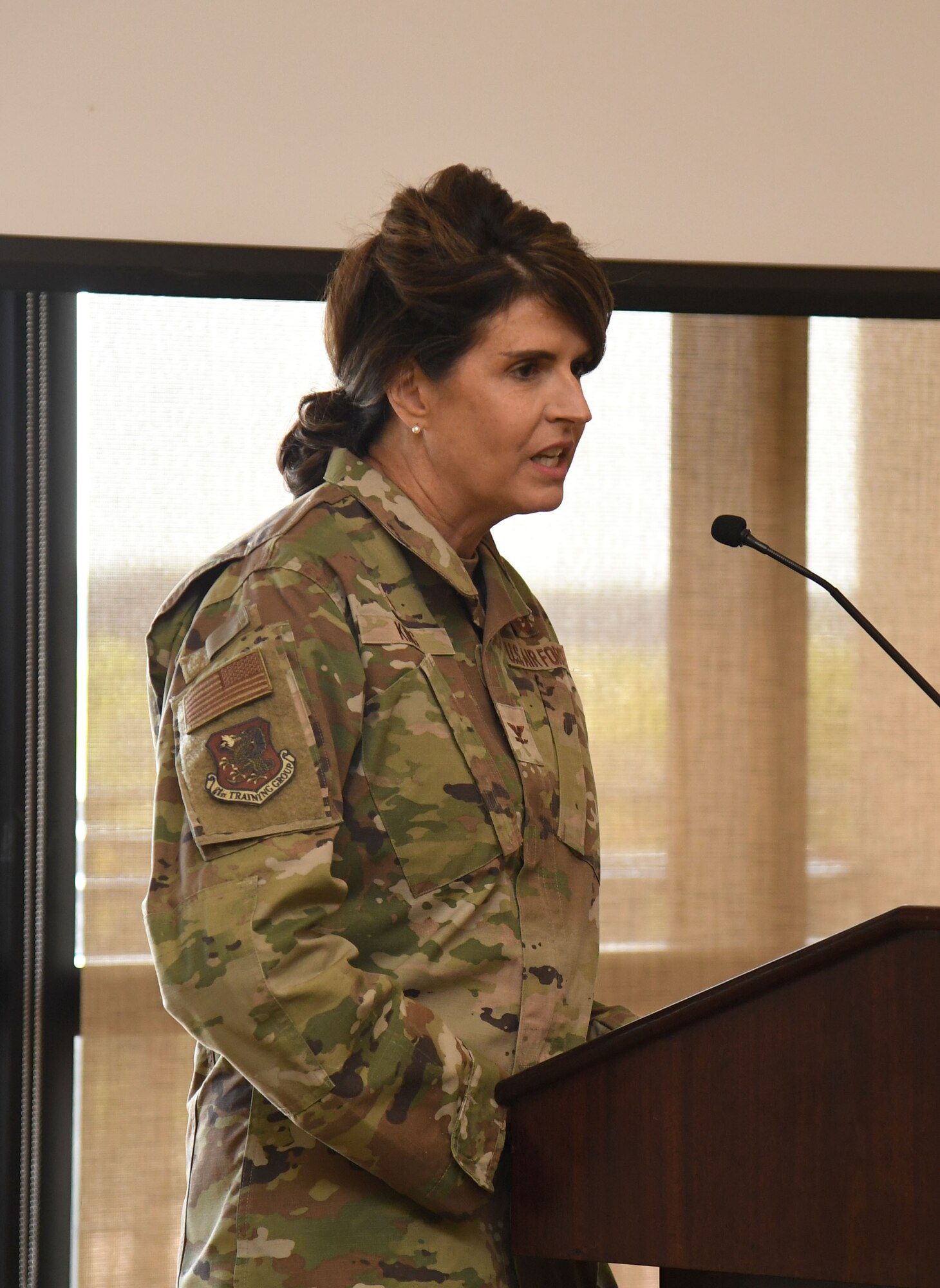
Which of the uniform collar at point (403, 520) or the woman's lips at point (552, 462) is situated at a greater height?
the woman's lips at point (552, 462)

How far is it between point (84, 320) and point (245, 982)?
154cm

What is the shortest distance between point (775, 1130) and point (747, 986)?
0.11 m

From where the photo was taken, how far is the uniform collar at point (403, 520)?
4.44 ft

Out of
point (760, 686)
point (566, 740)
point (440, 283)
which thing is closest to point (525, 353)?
point (440, 283)

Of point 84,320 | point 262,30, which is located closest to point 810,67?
point 262,30

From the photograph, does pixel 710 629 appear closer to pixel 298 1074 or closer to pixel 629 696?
pixel 629 696

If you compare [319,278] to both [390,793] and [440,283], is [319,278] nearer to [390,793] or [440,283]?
[440,283]

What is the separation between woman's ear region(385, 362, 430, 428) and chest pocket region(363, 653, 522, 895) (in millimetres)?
289

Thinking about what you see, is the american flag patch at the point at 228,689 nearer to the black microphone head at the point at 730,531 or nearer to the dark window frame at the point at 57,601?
the black microphone head at the point at 730,531

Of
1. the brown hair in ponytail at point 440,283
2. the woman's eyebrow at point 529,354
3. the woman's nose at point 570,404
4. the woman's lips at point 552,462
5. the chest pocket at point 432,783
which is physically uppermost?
the brown hair in ponytail at point 440,283

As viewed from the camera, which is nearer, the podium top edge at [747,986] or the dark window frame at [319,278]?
the podium top edge at [747,986]

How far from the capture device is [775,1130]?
0.96 meters

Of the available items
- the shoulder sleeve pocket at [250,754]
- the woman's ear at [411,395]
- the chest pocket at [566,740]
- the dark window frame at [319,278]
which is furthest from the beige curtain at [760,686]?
the shoulder sleeve pocket at [250,754]

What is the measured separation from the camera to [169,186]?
6.47ft
